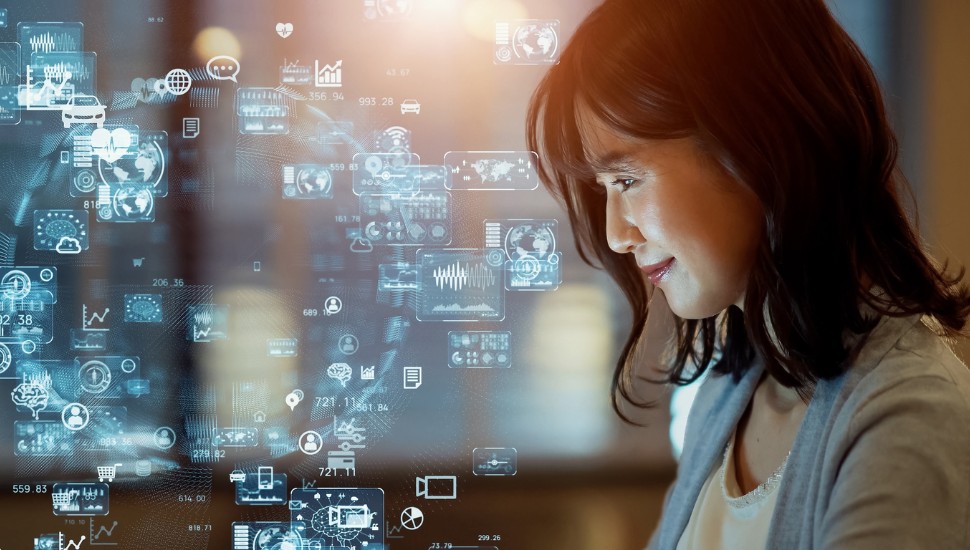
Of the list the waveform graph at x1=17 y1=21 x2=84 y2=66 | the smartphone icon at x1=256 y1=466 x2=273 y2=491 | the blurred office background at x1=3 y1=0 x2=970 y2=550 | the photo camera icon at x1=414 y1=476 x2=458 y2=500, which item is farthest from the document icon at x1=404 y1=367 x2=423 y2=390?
the waveform graph at x1=17 y1=21 x2=84 y2=66

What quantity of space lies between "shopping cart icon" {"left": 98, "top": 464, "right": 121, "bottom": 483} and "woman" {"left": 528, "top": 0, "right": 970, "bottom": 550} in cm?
95

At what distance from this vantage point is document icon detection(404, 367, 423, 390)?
1.29m

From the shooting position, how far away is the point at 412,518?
4.28 ft

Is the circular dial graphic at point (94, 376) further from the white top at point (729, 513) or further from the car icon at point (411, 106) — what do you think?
the white top at point (729, 513)

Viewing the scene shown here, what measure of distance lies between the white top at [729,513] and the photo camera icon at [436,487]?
0.40 metres

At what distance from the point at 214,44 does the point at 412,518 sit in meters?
0.85

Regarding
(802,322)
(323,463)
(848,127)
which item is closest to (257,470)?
(323,463)

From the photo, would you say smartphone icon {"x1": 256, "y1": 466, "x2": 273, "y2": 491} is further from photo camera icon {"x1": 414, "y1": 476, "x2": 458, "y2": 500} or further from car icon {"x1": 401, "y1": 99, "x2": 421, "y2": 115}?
car icon {"x1": 401, "y1": 99, "x2": 421, "y2": 115}

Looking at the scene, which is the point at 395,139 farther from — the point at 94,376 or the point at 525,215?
the point at 94,376

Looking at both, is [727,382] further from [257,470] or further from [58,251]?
[58,251]

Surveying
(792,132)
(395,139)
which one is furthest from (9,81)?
(792,132)

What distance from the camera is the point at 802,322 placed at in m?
0.80

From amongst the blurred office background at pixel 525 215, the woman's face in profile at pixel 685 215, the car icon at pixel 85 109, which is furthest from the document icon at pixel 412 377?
the car icon at pixel 85 109

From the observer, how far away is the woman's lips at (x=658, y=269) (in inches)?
34.9
